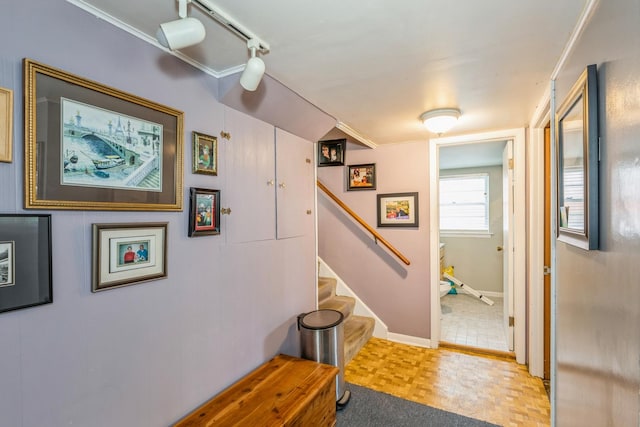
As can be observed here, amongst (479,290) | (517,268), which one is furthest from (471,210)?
(517,268)

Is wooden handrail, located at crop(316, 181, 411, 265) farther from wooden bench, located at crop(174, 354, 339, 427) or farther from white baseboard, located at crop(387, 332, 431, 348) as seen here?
wooden bench, located at crop(174, 354, 339, 427)

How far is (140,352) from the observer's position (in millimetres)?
1168

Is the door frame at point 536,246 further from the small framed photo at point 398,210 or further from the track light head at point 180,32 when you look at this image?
the track light head at point 180,32

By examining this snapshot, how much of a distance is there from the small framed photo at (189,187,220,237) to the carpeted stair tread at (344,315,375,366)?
5.64ft

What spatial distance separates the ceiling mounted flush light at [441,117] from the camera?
2.07m

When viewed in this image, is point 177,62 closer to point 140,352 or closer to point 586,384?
point 140,352

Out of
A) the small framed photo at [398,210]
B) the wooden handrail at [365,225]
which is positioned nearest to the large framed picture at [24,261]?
the wooden handrail at [365,225]

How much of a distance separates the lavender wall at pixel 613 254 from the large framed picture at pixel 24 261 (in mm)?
1641

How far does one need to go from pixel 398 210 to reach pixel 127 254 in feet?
8.03

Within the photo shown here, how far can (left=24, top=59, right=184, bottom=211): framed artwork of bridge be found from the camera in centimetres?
91

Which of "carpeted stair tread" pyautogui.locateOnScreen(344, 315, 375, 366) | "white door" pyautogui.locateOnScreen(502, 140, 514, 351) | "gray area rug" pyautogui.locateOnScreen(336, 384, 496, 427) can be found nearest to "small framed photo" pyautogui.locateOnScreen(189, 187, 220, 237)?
"gray area rug" pyautogui.locateOnScreen(336, 384, 496, 427)

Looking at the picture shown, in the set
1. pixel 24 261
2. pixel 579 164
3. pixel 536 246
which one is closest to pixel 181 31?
pixel 24 261

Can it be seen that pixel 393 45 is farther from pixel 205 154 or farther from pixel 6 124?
pixel 6 124

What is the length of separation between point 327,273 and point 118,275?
7.86 feet
